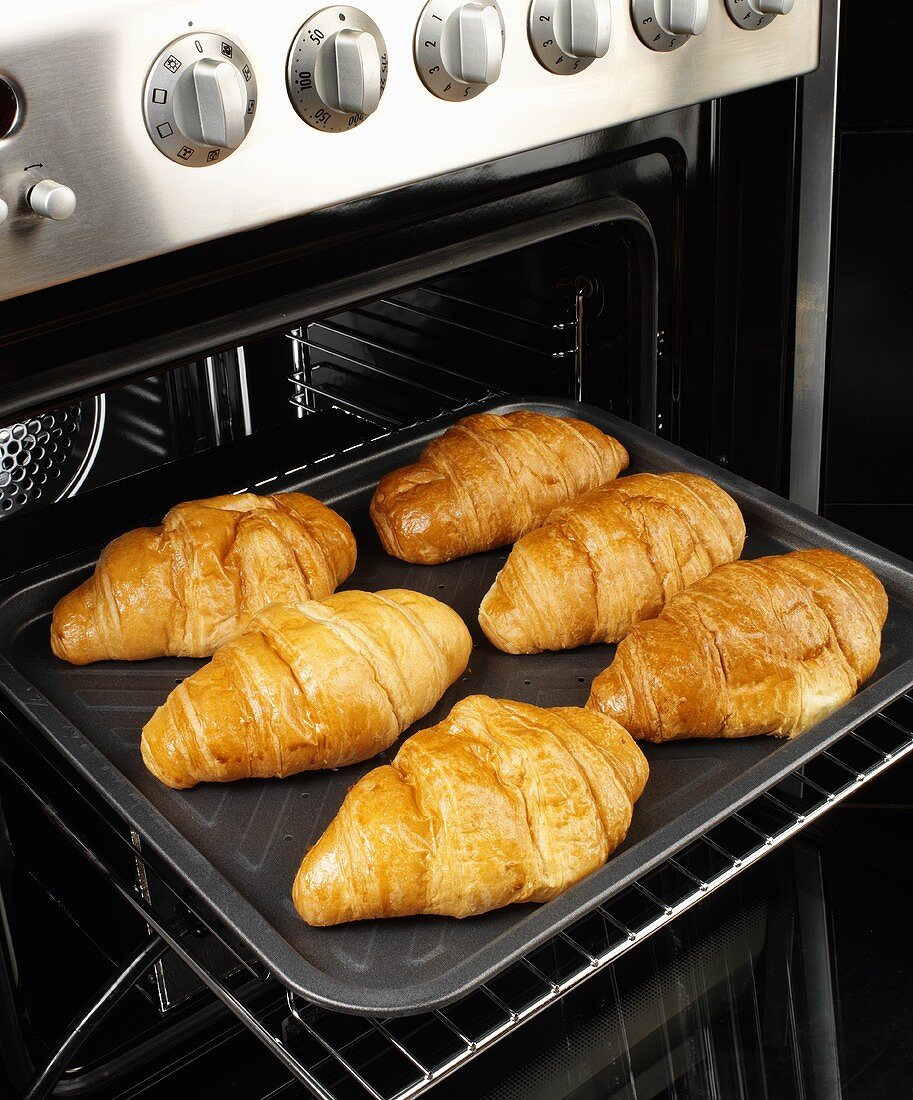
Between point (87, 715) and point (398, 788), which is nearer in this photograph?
point (398, 788)

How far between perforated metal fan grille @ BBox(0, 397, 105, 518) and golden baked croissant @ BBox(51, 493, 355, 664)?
0.35 ft

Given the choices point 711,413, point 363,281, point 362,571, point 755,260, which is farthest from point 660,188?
point 362,571

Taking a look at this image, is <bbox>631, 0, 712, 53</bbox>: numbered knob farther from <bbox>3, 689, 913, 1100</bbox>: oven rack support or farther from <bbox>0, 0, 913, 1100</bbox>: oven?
<bbox>3, 689, 913, 1100</bbox>: oven rack support

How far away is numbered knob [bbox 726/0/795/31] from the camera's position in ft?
3.84

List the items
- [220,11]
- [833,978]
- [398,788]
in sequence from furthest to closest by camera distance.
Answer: [833,978] < [398,788] < [220,11]

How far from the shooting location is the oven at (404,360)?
89 centimetres

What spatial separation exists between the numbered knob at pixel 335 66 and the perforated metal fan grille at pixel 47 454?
49 cm

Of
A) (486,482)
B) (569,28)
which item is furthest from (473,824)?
(569,28)

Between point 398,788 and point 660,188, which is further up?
point 660,188

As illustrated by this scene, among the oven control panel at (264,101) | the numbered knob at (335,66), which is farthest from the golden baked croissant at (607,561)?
the numbered knob at (335,66)

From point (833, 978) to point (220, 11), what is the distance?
1.05 m

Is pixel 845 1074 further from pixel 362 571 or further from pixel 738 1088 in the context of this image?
pixel 362 571

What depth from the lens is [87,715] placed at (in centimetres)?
120

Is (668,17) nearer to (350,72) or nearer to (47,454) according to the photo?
(350,72)
